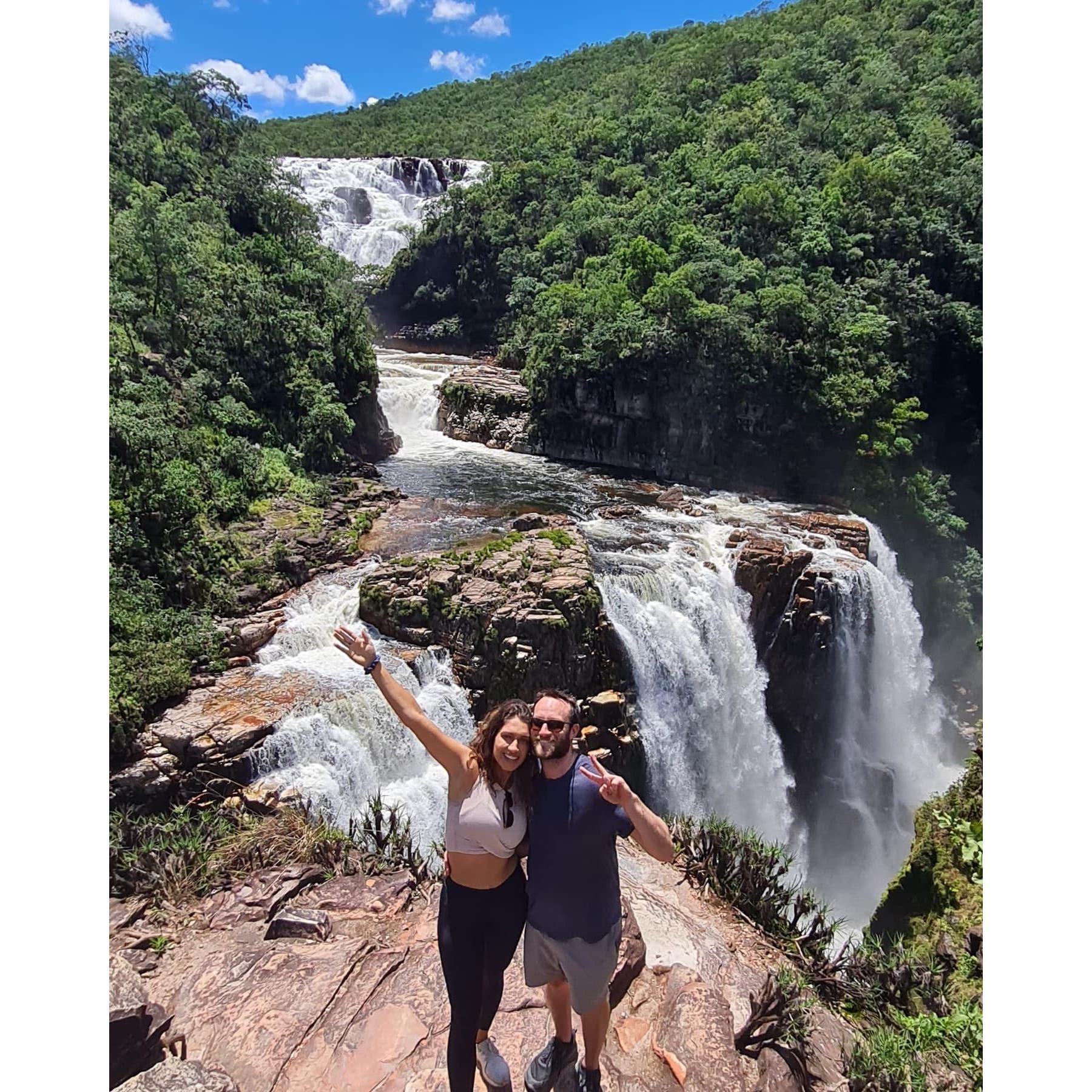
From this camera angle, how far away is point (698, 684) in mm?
11047

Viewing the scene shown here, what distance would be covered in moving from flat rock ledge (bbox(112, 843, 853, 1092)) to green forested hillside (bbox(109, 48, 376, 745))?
4.20m

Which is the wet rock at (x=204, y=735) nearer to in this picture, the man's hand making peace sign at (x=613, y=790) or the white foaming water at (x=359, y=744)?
the white foaming water at (x=359, y=744)

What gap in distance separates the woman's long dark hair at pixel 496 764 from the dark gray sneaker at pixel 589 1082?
1.52m

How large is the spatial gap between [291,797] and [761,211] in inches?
866

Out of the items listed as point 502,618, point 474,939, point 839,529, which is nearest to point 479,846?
point 474,939

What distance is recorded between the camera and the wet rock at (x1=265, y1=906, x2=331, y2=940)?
15.9 ft

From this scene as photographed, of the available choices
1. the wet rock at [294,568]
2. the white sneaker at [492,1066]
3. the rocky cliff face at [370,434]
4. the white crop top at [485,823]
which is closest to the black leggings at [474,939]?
the white crop top at [485,823]

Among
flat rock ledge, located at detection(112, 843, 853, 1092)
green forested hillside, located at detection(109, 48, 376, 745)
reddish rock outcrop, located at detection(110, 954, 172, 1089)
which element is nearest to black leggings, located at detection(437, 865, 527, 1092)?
flat rock ledge, located at detection(112, 843, 853, 1092)

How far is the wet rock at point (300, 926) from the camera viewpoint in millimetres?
4836

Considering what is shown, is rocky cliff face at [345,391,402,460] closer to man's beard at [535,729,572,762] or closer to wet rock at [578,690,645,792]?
wet rock at [578,690,645,792]

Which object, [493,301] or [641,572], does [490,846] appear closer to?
[641,572]

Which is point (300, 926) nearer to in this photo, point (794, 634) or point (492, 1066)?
point (492, 1066)

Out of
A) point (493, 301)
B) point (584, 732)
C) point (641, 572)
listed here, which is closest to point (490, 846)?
point (584, 732)

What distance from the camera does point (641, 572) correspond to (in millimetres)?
11344
